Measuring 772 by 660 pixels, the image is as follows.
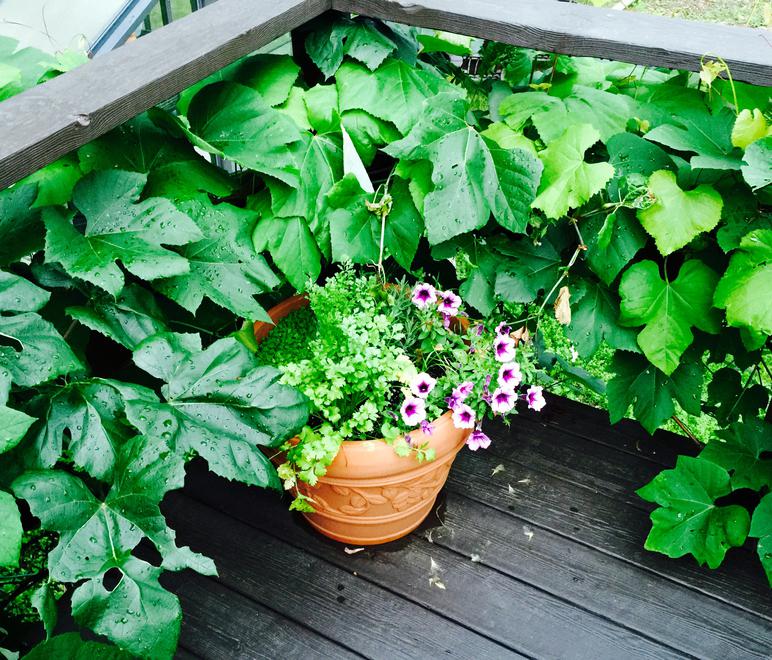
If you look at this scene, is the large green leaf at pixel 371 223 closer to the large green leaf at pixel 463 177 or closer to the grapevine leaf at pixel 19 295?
the large green leaf at pixel 463 177

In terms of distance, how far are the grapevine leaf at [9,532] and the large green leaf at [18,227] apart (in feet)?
1.50

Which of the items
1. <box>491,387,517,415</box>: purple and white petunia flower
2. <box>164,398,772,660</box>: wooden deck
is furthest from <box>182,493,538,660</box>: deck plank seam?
<box>491,387,517,415</box>: purple and white petunia flower

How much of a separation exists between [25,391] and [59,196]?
0.41 m

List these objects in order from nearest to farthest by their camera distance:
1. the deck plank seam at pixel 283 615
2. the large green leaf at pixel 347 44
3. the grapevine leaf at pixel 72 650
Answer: the grapevine leaf at pixel 72 650, the deck plank seam at pixel 283 615, the large green leaf at pixel 347 44

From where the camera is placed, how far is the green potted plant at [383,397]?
146 centimetres

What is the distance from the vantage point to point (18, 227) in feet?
4.21

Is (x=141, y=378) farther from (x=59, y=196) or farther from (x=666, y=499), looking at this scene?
(x=666, y=499)

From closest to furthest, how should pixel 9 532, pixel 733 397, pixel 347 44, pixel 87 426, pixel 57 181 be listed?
pixel 9 532, pixel 87 426, pixel 57 181, pixel 347 44, pixel 733 397

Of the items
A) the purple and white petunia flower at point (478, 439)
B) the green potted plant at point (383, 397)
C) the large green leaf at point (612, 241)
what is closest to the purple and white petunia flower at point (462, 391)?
the green potted plant at point (383, 397)

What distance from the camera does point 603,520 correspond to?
1.79 metres

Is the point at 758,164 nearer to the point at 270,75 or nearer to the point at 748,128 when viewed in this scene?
the point at 748,128

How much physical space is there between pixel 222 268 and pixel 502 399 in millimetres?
623

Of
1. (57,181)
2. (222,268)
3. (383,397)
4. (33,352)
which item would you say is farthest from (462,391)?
(57,181)

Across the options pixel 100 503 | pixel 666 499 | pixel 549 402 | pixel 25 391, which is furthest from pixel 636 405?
pixel 25 391
